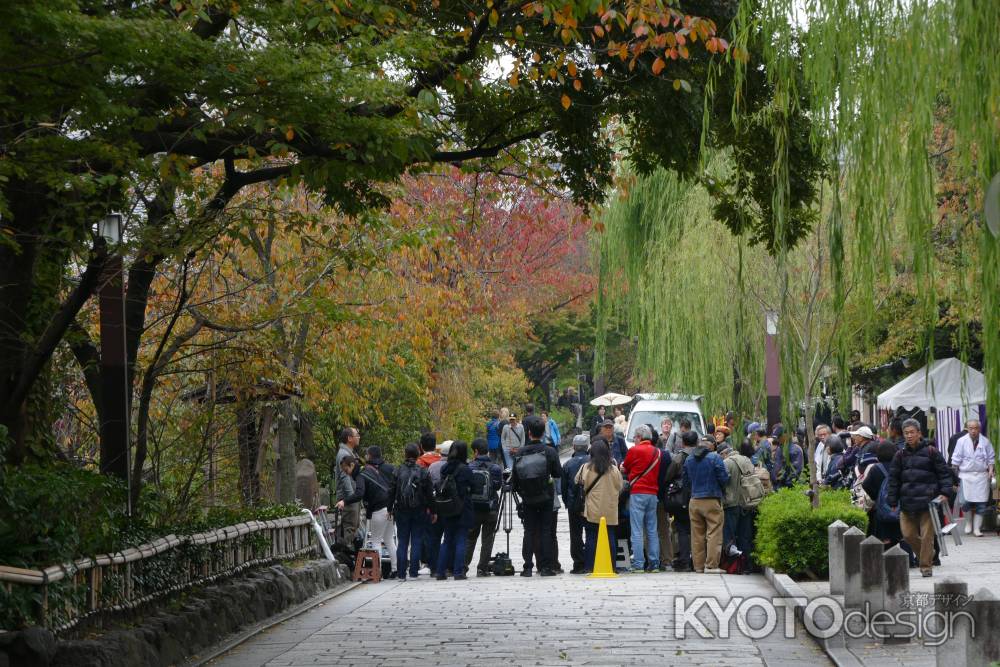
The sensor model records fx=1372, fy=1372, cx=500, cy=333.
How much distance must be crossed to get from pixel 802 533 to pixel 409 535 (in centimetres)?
626

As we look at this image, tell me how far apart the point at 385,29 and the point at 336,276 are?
8.95 m

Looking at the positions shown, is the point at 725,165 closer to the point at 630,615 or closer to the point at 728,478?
the point at 728,478

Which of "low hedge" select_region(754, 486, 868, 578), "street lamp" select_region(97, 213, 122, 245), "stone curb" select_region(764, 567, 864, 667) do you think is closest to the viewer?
"stone curb" select_region(764, 567, 864, 667)

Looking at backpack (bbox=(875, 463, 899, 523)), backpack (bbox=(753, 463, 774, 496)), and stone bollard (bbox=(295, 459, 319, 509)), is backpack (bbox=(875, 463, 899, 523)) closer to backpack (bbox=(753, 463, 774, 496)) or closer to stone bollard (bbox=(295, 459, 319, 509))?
backpack (bbox=(753, 463, 774, 496))

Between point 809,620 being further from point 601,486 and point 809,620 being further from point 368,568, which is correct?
point 368,568

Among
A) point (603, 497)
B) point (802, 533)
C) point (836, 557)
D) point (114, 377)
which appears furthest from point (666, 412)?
point (114, 377)

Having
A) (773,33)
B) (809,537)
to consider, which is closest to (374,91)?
(773,33)

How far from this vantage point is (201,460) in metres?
16.2

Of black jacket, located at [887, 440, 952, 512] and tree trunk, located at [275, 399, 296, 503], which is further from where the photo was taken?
tree trunk, located at [275, 399, 296, 503]

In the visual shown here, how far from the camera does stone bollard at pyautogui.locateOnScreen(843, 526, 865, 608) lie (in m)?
12.2

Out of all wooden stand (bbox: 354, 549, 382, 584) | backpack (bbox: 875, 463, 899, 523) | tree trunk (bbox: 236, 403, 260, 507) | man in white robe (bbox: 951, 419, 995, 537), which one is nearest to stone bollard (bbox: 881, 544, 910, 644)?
backpack (bbox: 875, 463, 899, 523)

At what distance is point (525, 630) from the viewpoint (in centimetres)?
1299

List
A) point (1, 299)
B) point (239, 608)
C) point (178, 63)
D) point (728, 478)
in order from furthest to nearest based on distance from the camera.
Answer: point (728, 478), point (239, 608), point (1, 299), point (178, 63)

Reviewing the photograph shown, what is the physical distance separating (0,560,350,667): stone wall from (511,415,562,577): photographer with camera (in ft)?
9.75
